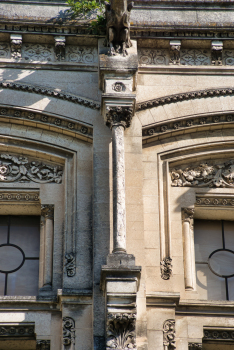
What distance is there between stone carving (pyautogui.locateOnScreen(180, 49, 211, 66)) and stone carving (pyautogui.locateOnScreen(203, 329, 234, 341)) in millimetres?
5327

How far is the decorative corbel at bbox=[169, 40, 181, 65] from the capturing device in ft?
58.4

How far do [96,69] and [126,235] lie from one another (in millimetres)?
3622

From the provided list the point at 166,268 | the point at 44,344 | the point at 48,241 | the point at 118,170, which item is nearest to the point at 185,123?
the point at 118,170

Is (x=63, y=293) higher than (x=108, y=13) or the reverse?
the reverse

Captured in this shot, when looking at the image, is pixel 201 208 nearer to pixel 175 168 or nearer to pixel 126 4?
pixel 175 168

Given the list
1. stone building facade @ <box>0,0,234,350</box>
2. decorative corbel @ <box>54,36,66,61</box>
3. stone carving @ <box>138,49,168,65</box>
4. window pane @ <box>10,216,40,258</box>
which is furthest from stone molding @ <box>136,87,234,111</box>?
window pane @ <box>10,216,40,258</box>

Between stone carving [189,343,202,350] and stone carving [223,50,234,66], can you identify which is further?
stone carving [223,50,234,66]

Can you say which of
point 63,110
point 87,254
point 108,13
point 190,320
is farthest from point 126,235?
point 108,13

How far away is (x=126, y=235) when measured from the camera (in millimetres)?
15750

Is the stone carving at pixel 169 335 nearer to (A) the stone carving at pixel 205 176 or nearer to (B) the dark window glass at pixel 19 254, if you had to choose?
(B) the dark window glass at pixel 19 254

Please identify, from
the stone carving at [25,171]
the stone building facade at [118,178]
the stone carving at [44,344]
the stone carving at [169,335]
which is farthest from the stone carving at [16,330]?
the stone carving at [25,171]

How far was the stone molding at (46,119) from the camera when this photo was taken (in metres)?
17.0

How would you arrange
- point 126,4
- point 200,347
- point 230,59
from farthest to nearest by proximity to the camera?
point 230,59 < point 126,4 < point 200,347

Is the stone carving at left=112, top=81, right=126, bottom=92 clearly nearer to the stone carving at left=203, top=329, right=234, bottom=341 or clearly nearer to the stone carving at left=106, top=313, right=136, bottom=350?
the stone carving at left=106, top=313, right=136, bottom=350
